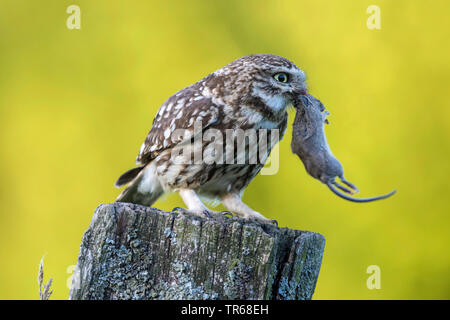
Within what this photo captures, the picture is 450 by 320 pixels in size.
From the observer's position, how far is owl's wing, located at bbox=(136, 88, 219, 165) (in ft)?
Result: 12.6

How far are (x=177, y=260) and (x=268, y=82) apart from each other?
1686 millimetres

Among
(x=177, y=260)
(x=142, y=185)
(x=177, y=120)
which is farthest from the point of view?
(x=142, y=185)

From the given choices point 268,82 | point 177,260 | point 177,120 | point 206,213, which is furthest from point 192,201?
point 177,260

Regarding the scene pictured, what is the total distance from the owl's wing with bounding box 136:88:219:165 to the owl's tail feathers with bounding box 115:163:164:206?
0.09m

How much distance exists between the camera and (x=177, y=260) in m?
2.56

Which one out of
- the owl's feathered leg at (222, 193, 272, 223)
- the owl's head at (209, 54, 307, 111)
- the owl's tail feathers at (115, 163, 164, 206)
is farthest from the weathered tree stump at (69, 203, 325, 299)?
the owl's tail feathers at (115, 163, 164, 206)

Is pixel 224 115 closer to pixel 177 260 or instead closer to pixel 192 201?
pixel 192 201

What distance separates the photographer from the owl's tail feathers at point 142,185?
4.33m

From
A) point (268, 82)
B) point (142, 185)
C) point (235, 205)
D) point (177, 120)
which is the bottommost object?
point (235, 205)

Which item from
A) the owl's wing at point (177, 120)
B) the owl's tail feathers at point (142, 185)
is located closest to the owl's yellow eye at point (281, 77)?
the owl's wing at point (177, 120)

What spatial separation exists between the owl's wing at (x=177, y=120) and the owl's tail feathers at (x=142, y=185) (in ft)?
0.29

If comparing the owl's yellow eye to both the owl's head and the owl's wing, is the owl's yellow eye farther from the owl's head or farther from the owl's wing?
the owl's wing

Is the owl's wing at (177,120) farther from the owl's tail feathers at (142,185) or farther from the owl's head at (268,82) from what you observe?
the owl's head at (268,82)
